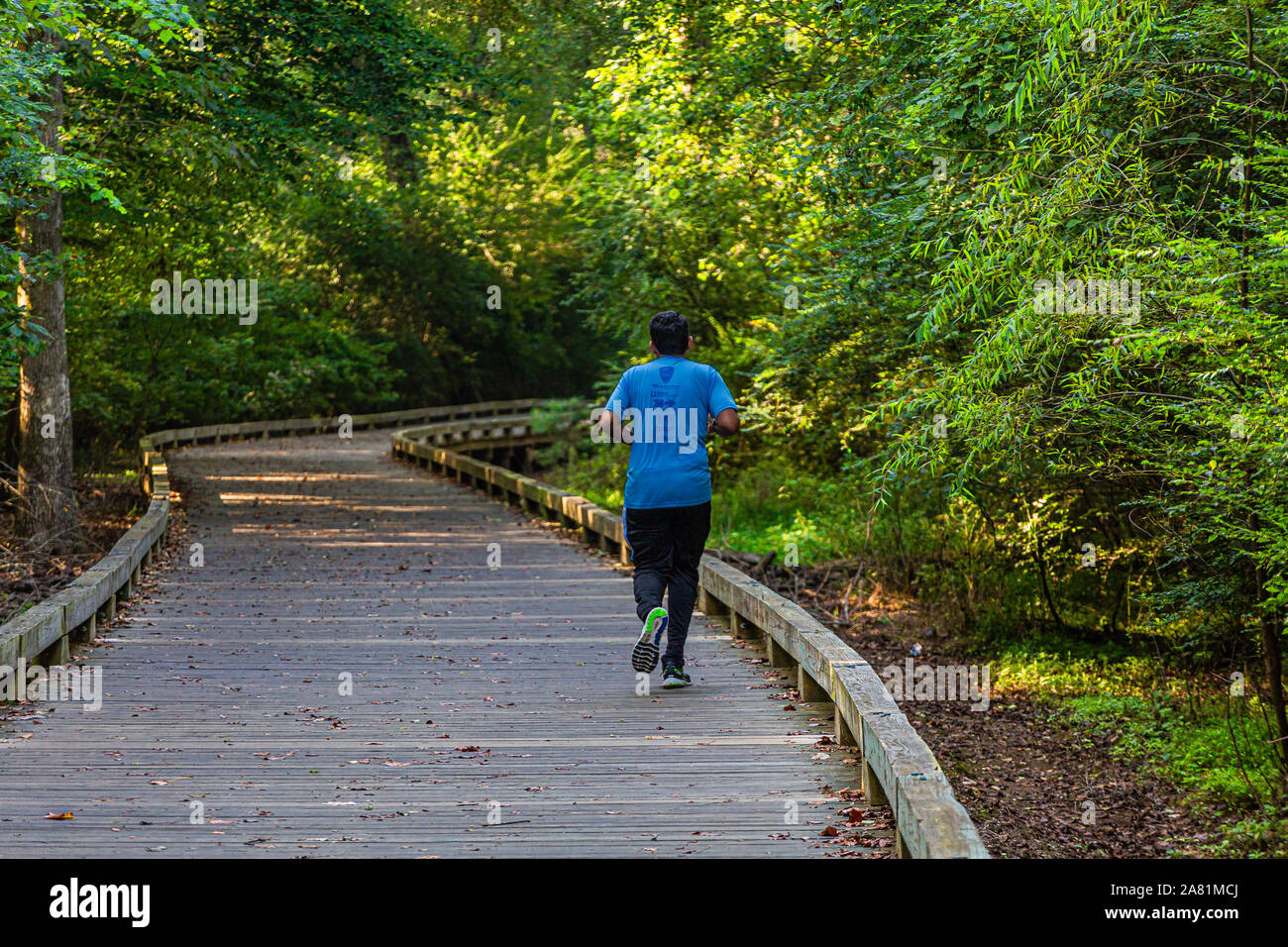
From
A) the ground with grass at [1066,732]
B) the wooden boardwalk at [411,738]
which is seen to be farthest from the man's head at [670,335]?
the ground with grass at [1066,732]

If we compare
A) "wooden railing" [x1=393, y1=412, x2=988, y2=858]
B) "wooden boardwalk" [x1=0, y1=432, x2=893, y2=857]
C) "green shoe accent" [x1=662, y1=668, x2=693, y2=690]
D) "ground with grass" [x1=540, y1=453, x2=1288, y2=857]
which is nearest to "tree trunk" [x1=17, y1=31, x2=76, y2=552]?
"wooden boardwalk" [x1=0, y1=432, x2=893, y2=857]

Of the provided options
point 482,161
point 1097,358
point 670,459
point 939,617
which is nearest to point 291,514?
point 939,617

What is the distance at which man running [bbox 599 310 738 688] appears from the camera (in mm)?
7078

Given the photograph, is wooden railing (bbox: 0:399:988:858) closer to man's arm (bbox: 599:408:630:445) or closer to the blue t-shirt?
A: the blue t-shirt

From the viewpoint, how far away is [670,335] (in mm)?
7133

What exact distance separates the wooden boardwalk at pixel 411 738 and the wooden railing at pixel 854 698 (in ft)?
0.72

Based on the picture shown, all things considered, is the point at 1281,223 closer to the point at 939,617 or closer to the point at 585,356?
the point at 939,617

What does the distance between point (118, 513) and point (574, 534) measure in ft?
22.5

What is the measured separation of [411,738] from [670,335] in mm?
2458

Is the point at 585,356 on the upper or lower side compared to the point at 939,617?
upper

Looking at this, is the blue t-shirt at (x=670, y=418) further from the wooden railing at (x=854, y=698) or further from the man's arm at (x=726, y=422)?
the wooden railing at (x=854, y=698)

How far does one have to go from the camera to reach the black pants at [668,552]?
23.8ft

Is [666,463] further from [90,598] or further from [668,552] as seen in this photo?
[90,598]
